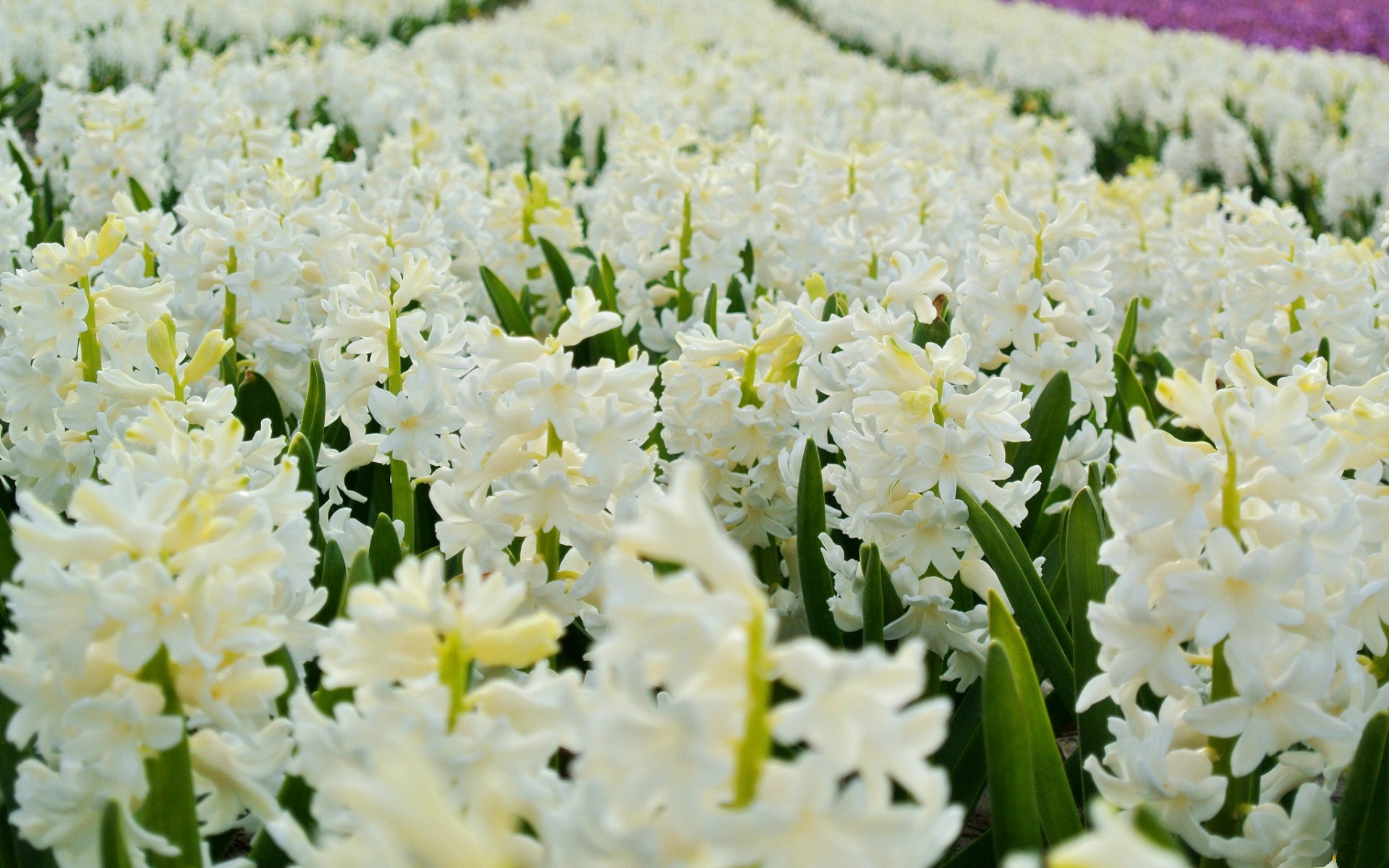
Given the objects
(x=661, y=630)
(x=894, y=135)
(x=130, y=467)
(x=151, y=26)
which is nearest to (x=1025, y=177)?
(x=894, y=135)

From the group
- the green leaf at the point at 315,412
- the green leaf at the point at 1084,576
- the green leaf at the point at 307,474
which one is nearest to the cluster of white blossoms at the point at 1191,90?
the green leaf at the point at 1084,576

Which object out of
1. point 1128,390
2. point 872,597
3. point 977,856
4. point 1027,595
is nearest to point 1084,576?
point 1027,595

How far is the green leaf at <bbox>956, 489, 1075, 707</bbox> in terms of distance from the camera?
5.65 feet

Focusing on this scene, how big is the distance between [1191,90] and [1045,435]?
250 inches

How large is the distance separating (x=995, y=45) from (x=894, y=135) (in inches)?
247

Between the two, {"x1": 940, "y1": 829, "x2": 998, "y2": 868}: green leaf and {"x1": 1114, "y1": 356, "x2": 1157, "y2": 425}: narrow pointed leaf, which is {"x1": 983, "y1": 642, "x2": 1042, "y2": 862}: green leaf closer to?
{"x1": 940, "y1": 829, "x2": 998, "y2": 868}: green leaf

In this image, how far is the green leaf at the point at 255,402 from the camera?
7.59 ft

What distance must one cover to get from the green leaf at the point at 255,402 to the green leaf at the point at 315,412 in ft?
0.63

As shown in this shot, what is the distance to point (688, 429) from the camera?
2.00m

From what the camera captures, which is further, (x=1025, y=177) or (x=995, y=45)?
(x=995, y=45)

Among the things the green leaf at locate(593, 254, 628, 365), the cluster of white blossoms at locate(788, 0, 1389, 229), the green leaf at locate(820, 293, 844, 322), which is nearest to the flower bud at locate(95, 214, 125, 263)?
the green leaf at locate(593, 254, 628, 365)

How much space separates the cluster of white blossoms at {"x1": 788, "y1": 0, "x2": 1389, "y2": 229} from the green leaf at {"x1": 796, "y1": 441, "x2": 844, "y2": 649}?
415 centimetres

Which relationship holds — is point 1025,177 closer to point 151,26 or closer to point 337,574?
point 337,574

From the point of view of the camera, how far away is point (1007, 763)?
1305mm
